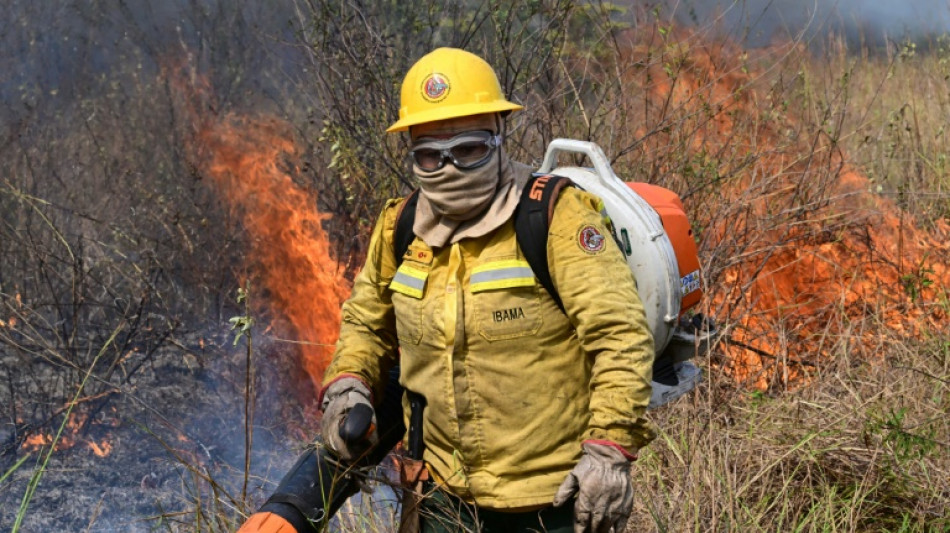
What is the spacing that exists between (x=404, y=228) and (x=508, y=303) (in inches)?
15.7

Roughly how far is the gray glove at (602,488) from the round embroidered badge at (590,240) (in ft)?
1.57

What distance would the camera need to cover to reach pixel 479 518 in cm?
275

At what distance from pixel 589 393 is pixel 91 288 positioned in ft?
17.1

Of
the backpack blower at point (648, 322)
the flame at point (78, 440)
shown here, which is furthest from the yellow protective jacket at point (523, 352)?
the flame at point (78, 440)

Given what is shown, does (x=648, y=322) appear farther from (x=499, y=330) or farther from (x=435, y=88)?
(x=435, y=88)

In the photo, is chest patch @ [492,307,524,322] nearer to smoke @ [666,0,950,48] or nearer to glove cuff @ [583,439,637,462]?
glove cuff @ [583,439,637,462]

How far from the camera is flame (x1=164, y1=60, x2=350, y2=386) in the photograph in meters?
6.79

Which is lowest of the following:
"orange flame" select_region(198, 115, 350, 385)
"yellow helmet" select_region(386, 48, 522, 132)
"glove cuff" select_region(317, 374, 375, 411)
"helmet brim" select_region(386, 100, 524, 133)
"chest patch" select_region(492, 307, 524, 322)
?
"orange flame" select_region(198, 115, 350, 385)

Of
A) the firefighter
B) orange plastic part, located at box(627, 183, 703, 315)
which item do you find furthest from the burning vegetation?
the firefighter

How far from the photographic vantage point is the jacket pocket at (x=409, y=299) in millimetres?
2627

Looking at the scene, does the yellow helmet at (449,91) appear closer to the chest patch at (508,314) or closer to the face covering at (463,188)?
the face covering at (463,188)

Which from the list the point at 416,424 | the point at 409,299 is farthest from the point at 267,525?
the point at 409,299

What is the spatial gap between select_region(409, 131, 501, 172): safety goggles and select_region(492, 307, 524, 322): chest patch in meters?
0.38

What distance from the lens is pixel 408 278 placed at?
2.65 m
